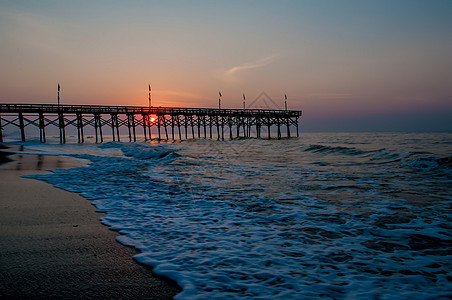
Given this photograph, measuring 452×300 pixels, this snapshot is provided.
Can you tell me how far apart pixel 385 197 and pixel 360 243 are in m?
3.35

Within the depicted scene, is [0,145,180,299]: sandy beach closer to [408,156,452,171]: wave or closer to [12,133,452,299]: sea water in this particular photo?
[12,133,452,299]: sea water

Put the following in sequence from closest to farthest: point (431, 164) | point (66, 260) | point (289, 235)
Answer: point (66, 260) → point (289, 235) → point (431, 164)

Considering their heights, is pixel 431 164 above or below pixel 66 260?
below

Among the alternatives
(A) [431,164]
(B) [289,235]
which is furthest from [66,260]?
(A) [431,164]

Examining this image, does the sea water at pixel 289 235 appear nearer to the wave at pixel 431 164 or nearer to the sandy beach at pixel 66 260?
the sandy beach at pixel 66 260

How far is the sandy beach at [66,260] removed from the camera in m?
2.29

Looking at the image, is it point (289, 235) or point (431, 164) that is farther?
point (431, 164)

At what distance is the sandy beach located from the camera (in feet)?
7.50

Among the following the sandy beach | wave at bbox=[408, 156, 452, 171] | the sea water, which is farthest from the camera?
wave at bbox=[408, 156, 452, 171]

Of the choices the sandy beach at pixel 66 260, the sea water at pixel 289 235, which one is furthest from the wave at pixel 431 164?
the sandy beach at pixel 66 260

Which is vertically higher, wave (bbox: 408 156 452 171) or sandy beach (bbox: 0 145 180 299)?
sandy beach (bbox: 0 145 180 299)

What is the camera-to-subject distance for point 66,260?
2881mm

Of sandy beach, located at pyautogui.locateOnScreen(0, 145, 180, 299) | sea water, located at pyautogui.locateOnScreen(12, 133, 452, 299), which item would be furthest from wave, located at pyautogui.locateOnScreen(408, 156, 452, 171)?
sandy beach, located at pyautogui.locateOnScreen(0, 145, 180, 299)

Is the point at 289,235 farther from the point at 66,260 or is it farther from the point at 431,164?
the point at 431,164
